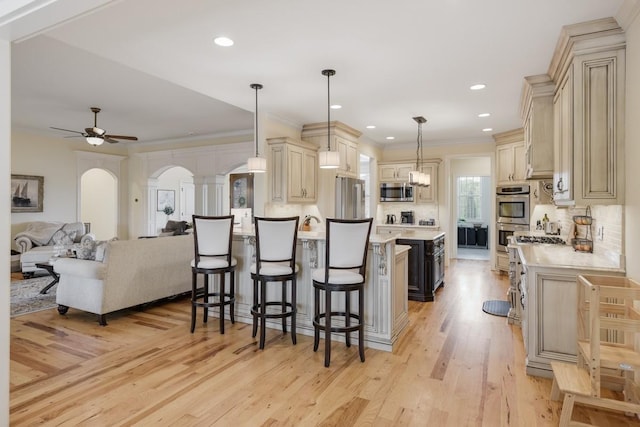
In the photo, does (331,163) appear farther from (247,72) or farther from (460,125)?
(460,125)

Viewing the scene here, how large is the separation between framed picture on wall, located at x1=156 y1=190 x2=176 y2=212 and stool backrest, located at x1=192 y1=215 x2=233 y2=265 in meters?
8.17

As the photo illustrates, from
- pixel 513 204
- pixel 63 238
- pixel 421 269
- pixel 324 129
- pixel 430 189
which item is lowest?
pixel 421 269

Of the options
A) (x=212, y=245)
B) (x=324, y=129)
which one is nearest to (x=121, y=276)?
(x=212, y=245)

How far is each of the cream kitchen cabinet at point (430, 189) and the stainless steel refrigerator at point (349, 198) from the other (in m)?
1.67

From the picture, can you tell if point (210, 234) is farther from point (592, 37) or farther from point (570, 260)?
point (592, 37)

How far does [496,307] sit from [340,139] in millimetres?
3403

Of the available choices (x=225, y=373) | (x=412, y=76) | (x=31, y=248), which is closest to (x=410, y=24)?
(x=412, y=76)

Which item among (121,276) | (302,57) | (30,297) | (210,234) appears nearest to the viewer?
(302,57)

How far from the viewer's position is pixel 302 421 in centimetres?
221

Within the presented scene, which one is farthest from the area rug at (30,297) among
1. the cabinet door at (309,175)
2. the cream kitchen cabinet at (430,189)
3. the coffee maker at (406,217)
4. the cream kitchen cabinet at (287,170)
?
the cream kitchen cabinet at (430,189)

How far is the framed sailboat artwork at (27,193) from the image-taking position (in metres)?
7.12

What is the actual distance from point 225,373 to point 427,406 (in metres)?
1.49

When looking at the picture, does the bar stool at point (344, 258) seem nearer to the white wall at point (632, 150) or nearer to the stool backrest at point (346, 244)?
the stool backrest at point (346, 244)

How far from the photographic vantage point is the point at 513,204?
664cm
